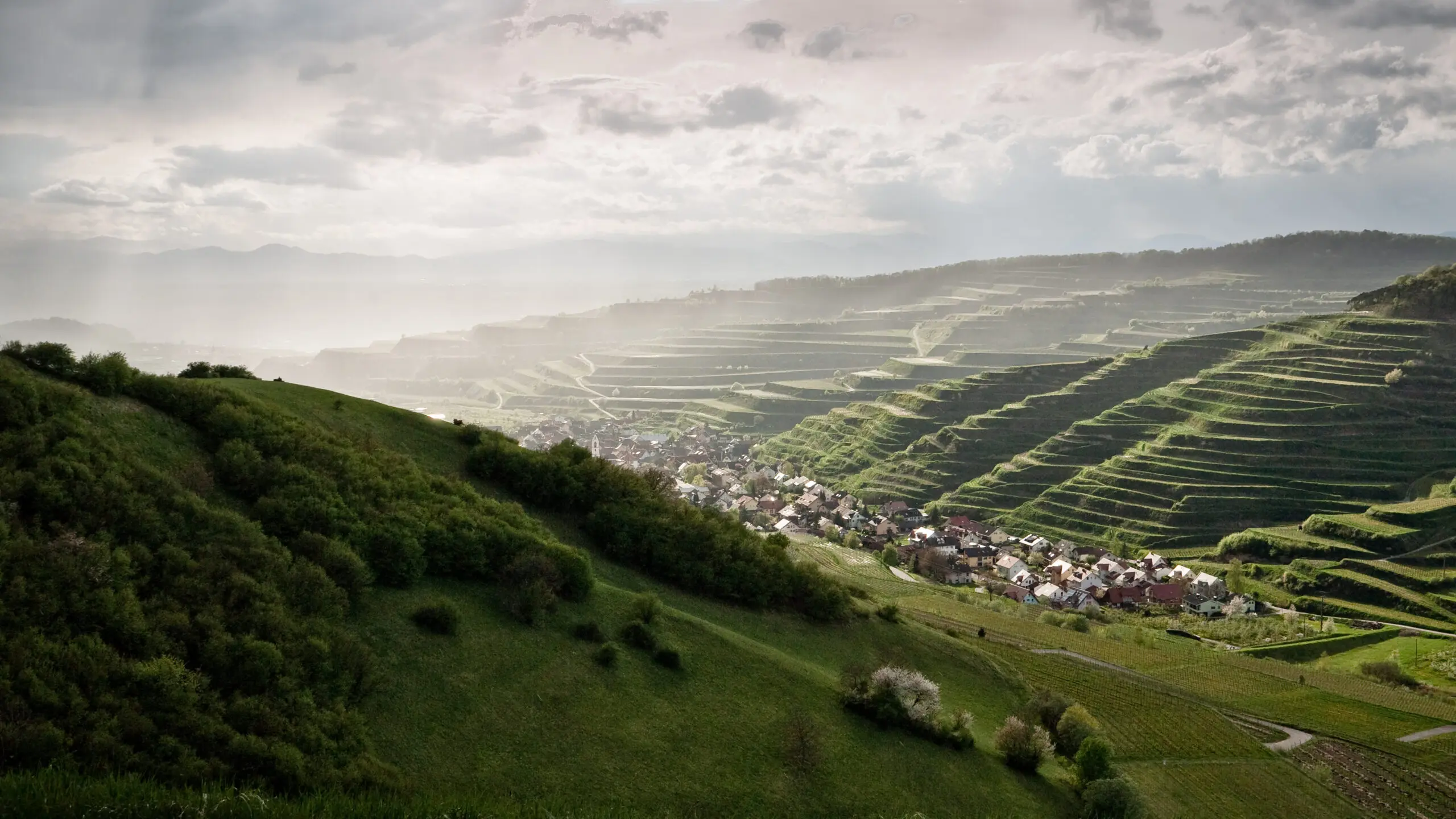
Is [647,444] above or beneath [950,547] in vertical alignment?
above

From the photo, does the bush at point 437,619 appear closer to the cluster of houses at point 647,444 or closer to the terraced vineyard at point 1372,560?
the terraced vineyard at point 1372,560

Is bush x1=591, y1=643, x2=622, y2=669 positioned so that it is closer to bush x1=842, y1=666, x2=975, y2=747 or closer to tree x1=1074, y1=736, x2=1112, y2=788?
bush x1=842, y1=666, x2=975, y2=747

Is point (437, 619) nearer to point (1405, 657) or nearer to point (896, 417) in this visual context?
point (1405, 657)

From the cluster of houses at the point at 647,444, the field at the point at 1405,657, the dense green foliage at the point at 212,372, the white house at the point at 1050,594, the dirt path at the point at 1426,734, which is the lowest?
the field at the point at 1405,657

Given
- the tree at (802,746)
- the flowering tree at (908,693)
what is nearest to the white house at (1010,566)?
the flowering tree at (908,693)

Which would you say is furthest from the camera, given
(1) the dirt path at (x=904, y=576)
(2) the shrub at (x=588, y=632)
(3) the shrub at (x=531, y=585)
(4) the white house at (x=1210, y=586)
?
(1) the dirt path at (x=904, y=576)

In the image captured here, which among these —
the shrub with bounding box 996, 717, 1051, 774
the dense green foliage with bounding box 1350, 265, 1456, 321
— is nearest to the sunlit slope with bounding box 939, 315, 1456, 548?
the dense green foliage with bounding box 1350, 265, 1456, 321

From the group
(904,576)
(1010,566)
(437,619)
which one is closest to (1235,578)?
(1010,566)
